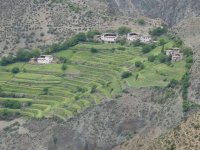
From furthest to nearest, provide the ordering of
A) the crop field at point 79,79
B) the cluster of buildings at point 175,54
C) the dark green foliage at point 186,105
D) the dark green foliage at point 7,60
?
the dark green foliage at point 7,60, the cluster of buildings at point 175,54, the crop field at point 79,79, the dark green foliage at point 186,105

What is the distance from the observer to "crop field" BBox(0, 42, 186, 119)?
124 metres

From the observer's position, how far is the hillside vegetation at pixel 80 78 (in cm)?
12388

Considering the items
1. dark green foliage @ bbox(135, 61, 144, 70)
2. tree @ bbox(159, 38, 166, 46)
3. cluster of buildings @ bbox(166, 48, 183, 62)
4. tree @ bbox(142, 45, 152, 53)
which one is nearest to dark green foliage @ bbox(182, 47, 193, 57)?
cluster of buildings @ bbox(166, 48, 183, 62)

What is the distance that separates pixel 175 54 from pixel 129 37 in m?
18.3

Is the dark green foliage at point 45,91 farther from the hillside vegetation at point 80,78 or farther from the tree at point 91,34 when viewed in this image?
the tree at point 91,34

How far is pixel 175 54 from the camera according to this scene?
133500 mm

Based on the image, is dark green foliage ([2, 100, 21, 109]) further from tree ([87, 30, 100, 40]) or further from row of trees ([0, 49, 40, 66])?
tree ([87, 30, 100, 40])

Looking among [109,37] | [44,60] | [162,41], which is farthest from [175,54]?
[44,60]

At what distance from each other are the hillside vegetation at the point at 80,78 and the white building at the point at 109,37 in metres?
3.42

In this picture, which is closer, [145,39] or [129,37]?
[145,39]

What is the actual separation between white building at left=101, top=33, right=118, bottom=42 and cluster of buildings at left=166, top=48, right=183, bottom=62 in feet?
53.9

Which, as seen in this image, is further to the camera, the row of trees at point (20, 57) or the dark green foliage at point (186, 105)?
the row of trees at point (20, 57)

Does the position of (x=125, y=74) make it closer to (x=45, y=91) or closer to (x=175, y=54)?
(x=175, y=54)

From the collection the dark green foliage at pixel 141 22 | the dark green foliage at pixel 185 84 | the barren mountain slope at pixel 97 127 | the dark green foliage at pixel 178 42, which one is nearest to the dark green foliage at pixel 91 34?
the dark green foliage at pixel 141 22
